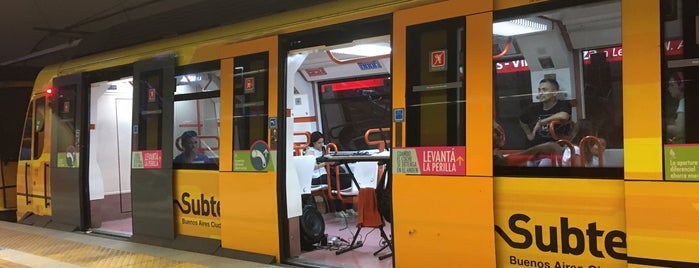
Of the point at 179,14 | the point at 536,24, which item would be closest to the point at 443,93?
the point at 536,24

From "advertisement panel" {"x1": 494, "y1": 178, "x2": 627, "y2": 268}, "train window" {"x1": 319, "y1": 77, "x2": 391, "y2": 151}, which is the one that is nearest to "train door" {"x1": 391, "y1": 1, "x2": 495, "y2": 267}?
"advertisement panel" {"x1": 494, "y1": 178, "x2": 627, "y2": 268}

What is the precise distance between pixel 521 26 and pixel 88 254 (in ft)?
15.4

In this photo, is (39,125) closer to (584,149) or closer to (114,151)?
(114,151)

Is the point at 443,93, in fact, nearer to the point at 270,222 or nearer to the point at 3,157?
the point at 270,222

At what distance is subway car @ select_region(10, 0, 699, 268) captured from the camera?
2676mm

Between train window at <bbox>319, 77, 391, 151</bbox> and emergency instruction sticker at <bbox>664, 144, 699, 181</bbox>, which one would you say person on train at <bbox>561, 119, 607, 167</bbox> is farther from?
train window at <bbox>319, 77, 391, 151</bbox>

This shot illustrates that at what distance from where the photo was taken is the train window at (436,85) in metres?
3.37

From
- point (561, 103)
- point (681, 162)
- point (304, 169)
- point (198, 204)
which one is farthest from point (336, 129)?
point (681, 162)

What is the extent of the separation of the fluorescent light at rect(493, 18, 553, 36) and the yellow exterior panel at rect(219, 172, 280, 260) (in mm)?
2241

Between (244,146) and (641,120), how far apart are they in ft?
10.6

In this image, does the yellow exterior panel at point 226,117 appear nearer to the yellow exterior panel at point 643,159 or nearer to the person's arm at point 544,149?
the person's arm at point 544,149

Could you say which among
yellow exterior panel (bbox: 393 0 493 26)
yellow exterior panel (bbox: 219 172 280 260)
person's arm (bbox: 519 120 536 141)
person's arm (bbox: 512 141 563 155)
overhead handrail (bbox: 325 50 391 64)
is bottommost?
yellow exterior panel (bbox: 219 172 280 260)

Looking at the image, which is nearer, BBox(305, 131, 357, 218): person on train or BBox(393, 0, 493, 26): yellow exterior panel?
BBox(393, 0, 493, 26): yellow exterior panel

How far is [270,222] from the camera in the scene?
450cm
